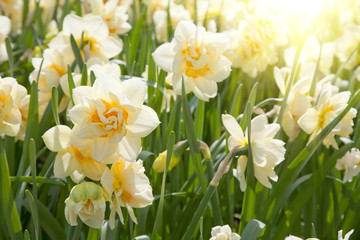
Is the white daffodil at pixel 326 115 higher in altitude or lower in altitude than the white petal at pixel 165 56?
lower

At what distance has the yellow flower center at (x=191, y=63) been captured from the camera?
3.86 ft

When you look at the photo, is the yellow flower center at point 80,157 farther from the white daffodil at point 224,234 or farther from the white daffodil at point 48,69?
the white daffodil at point 48,69

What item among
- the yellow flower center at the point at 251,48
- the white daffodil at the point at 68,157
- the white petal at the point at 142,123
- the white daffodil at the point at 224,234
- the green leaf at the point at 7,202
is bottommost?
the green leaf at the point at 7,202

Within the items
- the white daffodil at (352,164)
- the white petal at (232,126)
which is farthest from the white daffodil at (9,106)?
the white daffodil at (352,164)

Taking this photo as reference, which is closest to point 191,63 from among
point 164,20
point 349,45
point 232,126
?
point 232,126

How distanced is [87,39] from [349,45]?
1.12 meters

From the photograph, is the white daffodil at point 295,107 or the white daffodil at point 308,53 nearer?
the white daffodil at point 295,107

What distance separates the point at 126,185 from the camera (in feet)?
3.08

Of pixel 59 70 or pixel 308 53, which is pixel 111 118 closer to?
pixel 59 70

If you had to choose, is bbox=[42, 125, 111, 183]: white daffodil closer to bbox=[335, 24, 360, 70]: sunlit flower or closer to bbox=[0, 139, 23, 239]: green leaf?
bbox=[0, 139, 23, 239]: green leaf

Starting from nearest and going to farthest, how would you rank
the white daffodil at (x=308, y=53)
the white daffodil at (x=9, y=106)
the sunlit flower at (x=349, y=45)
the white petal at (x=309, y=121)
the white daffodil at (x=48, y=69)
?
the white daffodil at (x=9, y=106) < the white petal at (x=309, y=121) < the white daffodil at (x=48, y=69) < the white daffodil at (x=308, y=53) < the sunlit flower at (x=349, y=45)

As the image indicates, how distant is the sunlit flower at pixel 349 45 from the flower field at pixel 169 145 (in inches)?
10.7

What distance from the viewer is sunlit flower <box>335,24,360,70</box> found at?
207cm

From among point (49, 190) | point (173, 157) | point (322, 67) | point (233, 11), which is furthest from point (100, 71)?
point (233, 11)
